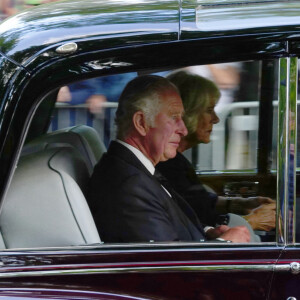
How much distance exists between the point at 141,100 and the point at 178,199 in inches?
14.2

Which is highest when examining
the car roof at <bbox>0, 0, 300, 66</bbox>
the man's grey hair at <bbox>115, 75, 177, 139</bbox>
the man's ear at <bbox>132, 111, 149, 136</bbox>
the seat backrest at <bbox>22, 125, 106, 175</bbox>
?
the car roof at <bbox>0, 0, 300, 66</bbox>

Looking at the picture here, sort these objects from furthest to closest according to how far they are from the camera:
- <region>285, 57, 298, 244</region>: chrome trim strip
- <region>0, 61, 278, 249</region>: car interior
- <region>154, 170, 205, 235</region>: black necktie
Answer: <region>154, 170, 205, 235</region>: black necktie → <region>0, 61, 278, 249</region>: car interior → <region>285, 57, 298, 244</region>: chrome trim strip

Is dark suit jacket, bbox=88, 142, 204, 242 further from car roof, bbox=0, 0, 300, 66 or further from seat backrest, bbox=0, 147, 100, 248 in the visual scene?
car roof, bbox=0, 0, 300, 66

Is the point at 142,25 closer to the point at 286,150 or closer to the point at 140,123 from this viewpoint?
the point at 140,123

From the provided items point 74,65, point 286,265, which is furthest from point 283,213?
point 74,65

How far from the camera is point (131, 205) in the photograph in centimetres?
235

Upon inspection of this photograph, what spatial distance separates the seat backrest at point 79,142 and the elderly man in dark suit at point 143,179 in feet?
0.12

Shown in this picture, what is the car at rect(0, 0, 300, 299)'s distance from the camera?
211cm

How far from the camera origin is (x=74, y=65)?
2.12m

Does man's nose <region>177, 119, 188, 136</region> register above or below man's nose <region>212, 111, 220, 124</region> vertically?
below

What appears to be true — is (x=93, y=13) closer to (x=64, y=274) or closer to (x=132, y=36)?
(x=132, y=36)

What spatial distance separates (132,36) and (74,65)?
190mm

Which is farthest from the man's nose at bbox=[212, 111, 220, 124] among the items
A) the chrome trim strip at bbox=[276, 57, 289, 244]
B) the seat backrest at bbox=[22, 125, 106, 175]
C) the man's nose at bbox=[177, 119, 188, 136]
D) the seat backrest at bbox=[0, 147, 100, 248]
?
→ the seat backrest at bbox=[0, 147, 100, 248]

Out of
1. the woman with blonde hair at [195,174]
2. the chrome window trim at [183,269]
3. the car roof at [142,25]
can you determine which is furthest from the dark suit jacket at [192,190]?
the car roof at [142,25]
